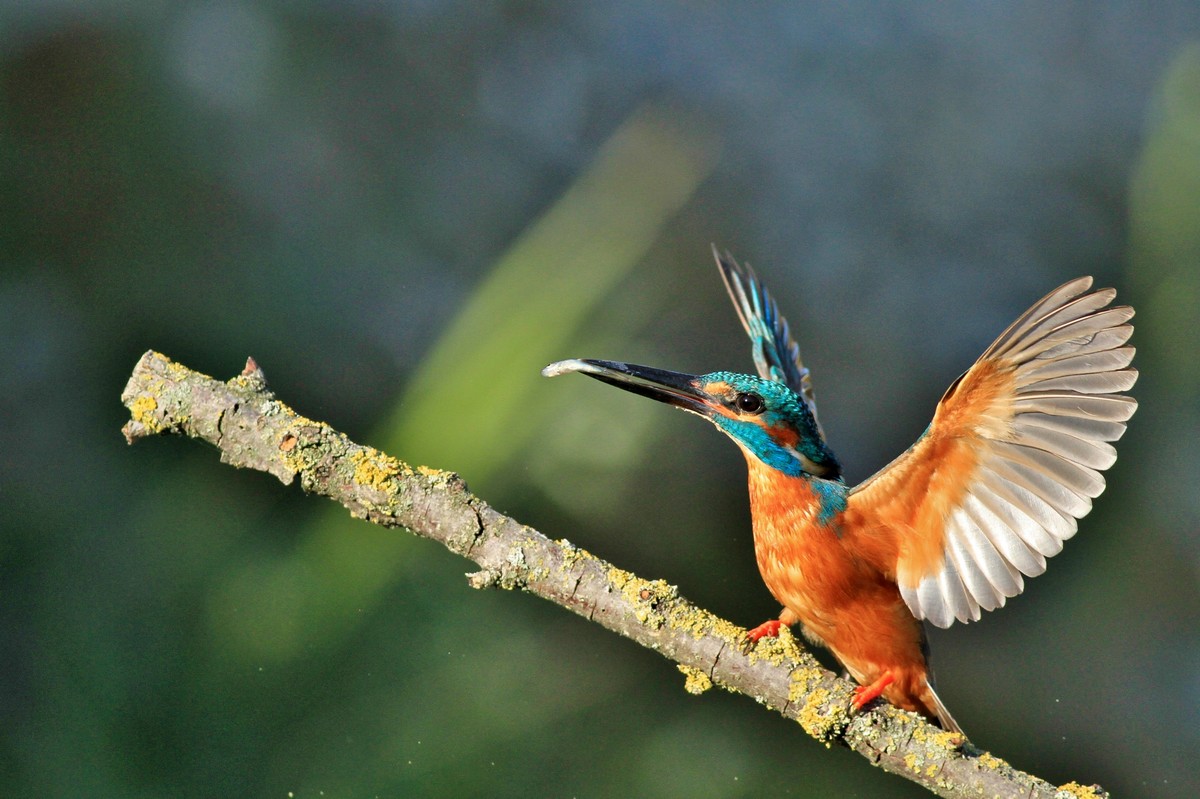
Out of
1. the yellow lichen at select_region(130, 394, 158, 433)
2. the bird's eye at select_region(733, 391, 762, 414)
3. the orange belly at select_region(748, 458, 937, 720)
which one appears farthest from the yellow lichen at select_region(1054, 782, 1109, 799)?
the yellow lichen at select_region(130, 394, 158, 433)

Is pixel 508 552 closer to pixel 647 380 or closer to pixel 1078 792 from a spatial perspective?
pixel 647 380

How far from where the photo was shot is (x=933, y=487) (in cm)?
181

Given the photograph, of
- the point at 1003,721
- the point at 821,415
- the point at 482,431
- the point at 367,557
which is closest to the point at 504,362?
the point at 482,431

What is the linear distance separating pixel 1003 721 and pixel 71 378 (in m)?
3.08

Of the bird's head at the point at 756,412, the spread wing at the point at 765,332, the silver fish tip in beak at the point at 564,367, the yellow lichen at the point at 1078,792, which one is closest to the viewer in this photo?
the yellow lichen at the point at 1078,792

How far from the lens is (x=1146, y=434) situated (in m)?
3.88

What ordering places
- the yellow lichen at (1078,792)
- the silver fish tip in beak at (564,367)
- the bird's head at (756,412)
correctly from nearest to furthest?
the yellow lichen at (1078,792), the silver fish tip in beak at (564,367), the bird's head at (756,412)

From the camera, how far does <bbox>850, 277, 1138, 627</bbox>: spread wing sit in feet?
5.22

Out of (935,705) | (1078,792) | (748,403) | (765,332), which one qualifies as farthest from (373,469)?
(765,332)

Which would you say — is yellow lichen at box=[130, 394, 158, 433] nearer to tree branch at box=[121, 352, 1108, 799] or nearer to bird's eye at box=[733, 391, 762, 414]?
tree branch at box=[121, 352, 1108, 799]

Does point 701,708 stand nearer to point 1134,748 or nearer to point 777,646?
point 777,646

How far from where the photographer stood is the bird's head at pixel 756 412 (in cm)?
202

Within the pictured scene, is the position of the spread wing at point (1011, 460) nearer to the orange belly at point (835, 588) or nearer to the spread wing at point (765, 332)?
the orange belly at point (835, 588)

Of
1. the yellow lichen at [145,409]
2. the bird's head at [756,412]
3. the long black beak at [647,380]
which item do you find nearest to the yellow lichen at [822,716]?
Result: the bird's head at [756,412]
